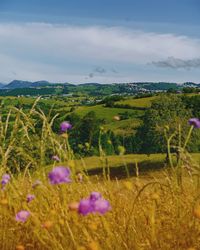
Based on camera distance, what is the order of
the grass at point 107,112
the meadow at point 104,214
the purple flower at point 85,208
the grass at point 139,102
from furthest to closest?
the grass at point 139,102 → the grass at point 107,112 → the meadow at point 104,214 → the purple flower at point 85,208

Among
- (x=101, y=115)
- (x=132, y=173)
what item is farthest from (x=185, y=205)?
(x=101, y=115)

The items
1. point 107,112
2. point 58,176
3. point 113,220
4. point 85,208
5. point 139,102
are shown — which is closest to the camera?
point 85,208

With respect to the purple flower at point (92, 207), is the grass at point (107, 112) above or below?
below

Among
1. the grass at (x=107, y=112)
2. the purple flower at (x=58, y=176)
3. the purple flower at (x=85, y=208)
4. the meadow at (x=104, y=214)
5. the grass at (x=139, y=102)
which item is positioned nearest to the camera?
the purple flower at (x=85, y=208)

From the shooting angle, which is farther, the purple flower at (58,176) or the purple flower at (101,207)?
the purple flower at (58,176)

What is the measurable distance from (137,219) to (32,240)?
90 centimetres

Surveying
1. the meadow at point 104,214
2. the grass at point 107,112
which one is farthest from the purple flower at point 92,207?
the grass at point 107,112

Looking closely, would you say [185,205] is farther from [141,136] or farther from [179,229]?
[141,136]

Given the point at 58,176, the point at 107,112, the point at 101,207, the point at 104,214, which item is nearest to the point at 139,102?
the point at 107,112

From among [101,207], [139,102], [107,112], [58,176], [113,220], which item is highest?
[58,176]

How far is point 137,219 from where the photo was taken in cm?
339

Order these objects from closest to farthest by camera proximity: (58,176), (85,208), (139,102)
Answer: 1. (85,208)
2. (58,176)
3. (139,102)

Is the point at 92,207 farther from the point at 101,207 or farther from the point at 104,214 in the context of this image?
the point at 104,214

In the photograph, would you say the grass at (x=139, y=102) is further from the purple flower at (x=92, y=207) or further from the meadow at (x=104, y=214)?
the purple flower at (x=92, y=207)
